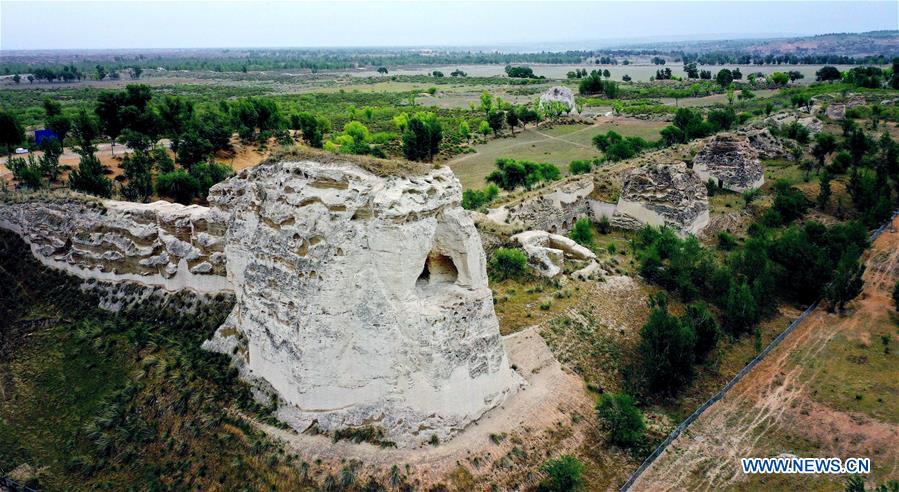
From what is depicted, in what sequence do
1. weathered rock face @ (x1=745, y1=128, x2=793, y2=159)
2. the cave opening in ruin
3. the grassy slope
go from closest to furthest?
the grassy slope, the cave opening in ruin, weathered rock face @ (x1=745, y1=128, x2=793, y2=159)

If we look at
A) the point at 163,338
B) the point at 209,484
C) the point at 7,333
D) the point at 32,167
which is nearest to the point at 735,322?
the point at 209,484

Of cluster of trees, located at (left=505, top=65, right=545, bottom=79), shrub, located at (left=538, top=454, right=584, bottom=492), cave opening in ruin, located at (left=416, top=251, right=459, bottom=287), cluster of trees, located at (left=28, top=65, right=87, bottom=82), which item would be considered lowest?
shrub, located at (left=538, top=454, right=584, bottom=492)

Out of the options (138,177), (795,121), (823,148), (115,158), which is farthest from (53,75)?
(823,148)

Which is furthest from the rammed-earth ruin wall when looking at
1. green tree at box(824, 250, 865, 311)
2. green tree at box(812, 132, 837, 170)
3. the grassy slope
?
green tree at box(812, 132, 837, 170)

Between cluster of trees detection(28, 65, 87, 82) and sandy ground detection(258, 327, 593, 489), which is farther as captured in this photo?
cluster of trees detection(28, 65, 87, 82)

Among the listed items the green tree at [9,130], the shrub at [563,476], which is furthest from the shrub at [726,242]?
the green tree at [9,130]

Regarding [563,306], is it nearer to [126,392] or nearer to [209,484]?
[209,484]

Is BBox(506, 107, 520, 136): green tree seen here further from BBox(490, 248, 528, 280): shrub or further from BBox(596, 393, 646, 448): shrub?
BBox(596, 393, 646, 448): shrub

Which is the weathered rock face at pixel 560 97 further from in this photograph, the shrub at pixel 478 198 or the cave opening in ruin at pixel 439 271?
the cave opening in ruin at pixel 439 271

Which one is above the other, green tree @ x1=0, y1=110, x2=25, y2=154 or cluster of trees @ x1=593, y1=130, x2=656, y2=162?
green tree @ x1=0, y1=110, x2=25, y2=154
